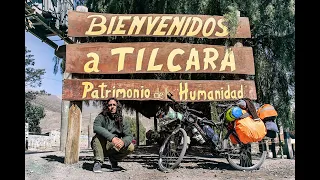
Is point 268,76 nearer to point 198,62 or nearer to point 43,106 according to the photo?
point 198,62

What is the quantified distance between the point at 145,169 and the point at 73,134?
96 centimetres

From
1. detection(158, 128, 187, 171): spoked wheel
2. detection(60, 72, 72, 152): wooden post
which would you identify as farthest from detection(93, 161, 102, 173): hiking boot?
detection(158, 128, 187, 171): spoked wheel

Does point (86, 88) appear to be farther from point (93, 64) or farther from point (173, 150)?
point (173, 150)

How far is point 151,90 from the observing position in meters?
4.67

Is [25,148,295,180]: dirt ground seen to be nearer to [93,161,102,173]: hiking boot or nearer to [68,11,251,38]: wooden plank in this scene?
[93,161,102,173]: hiking boot

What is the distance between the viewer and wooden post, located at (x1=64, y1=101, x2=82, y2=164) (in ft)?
15.4

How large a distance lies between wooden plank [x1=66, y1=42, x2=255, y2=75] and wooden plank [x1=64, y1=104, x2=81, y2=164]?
1.59 feet

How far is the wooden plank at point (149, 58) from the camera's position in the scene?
4.68 meters

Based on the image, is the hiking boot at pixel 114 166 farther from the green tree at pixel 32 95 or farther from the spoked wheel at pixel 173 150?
the green tree at pixel 32 95

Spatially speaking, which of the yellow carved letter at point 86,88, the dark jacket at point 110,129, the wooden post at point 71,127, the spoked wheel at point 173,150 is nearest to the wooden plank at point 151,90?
the yellow carved letter at point 86,88

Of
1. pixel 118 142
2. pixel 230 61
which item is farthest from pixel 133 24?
pixel 118 142

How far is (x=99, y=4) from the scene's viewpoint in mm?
4941

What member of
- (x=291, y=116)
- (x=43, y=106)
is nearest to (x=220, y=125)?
(x=291, y=116)
